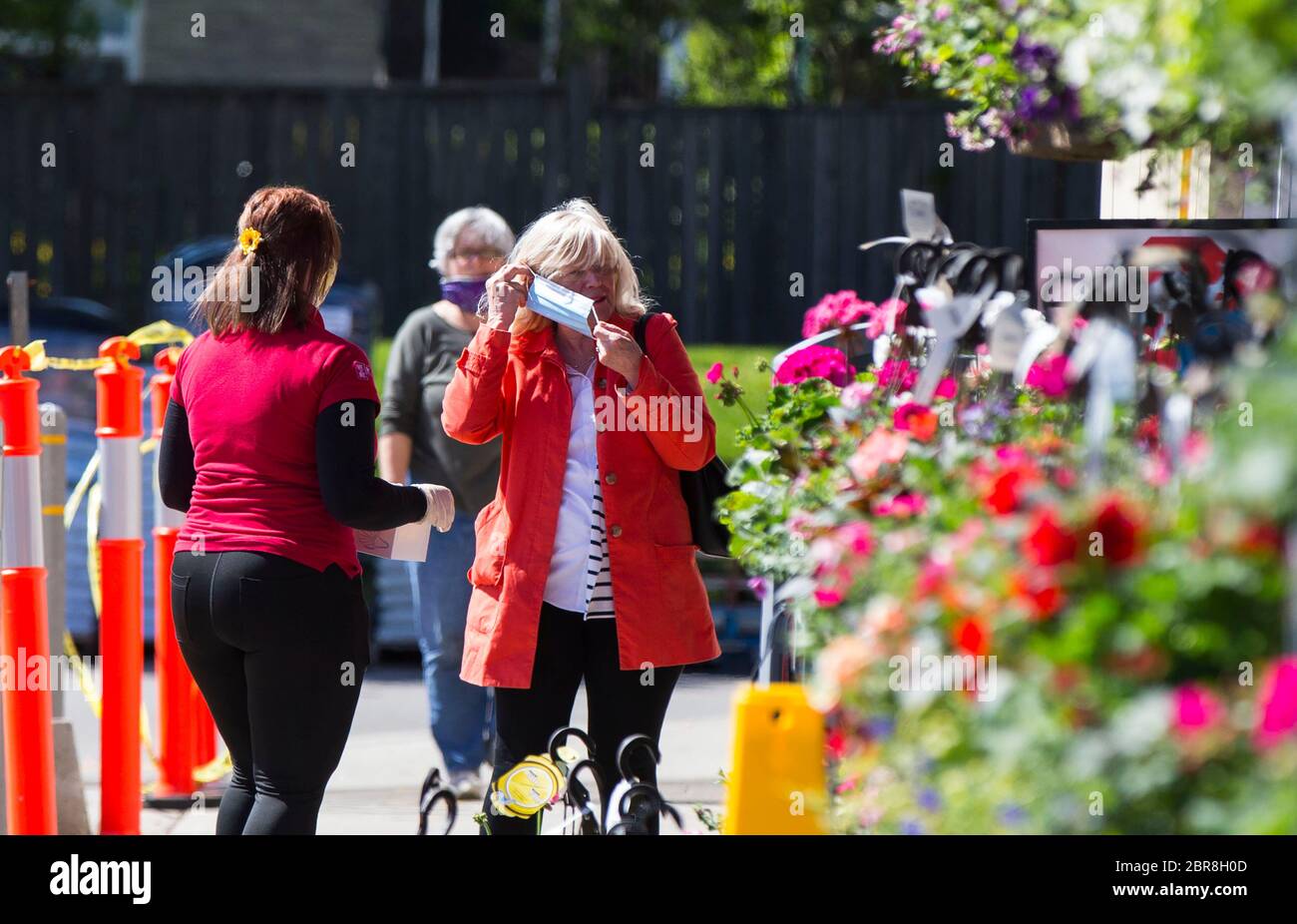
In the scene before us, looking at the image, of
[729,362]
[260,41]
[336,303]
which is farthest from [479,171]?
[260,41]

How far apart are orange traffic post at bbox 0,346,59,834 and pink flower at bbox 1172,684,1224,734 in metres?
2.93

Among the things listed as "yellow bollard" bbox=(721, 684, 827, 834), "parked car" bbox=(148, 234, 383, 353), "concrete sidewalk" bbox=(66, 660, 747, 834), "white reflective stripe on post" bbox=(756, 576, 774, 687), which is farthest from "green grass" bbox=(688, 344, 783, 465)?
"yellow bollard" bbox=(721, 684, 827, 834)

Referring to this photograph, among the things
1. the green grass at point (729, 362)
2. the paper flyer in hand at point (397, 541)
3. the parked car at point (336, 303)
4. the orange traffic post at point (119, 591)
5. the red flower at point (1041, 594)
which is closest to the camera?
the red flower at point (1041, 594)

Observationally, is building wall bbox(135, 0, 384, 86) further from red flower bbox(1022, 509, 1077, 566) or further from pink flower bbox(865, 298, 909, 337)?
red flower bbox(1022, 509, 1077, 566)

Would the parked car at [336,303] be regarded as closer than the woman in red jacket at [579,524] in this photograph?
No

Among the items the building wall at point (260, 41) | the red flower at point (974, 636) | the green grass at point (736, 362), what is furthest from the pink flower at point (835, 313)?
the building wall at point (260, 41)

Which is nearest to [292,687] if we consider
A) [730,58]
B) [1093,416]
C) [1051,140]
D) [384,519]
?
[384,519]

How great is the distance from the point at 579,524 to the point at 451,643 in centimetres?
163

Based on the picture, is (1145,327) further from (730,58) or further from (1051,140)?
(730,58)

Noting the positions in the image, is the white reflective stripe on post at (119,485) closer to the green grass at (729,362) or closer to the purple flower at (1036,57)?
the purple flower at (1036,57)

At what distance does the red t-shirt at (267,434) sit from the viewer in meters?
2.99

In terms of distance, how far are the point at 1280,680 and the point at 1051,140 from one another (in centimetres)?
210

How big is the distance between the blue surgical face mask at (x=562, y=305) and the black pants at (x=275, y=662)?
0.66 metres

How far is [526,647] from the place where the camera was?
3297 mm
